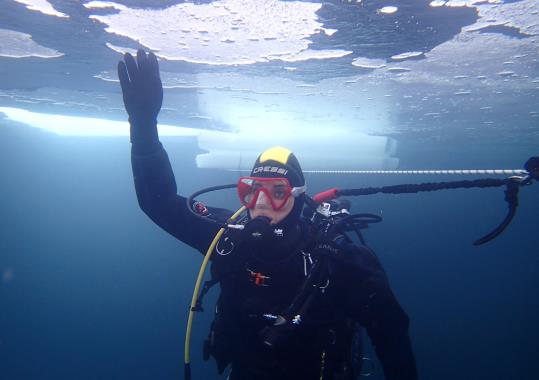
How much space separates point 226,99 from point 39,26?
5.40 meters

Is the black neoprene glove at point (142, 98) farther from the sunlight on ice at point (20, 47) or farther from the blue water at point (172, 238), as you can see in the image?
the sunlight on ice at point (20, 47)

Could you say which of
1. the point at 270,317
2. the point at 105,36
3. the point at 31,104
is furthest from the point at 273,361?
the point at 31,104

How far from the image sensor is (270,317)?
2.68 meters

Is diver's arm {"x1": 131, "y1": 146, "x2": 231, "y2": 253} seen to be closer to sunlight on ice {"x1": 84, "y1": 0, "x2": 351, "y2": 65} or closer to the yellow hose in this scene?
the yellow hose

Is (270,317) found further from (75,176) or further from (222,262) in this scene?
(75,176)

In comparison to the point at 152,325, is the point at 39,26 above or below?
above

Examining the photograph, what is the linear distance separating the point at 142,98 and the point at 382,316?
9.87 ft

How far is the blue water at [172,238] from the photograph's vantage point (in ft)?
24.4

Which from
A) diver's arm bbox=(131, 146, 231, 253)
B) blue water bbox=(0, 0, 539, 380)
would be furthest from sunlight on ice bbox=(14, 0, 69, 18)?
diver's arm bbox=(131, 146, 231, 253)

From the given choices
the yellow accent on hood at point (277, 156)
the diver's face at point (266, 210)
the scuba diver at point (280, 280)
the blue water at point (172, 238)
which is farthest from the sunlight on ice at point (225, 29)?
the diver's face at point (266, 210)

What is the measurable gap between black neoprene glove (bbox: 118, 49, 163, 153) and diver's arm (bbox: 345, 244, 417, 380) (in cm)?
A: 227

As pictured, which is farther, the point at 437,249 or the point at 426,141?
the point at 437,249

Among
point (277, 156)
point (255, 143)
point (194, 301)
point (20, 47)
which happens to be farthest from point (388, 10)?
point (255, 143)

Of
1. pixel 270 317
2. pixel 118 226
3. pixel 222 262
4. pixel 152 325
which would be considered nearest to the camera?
pixel 270 317
